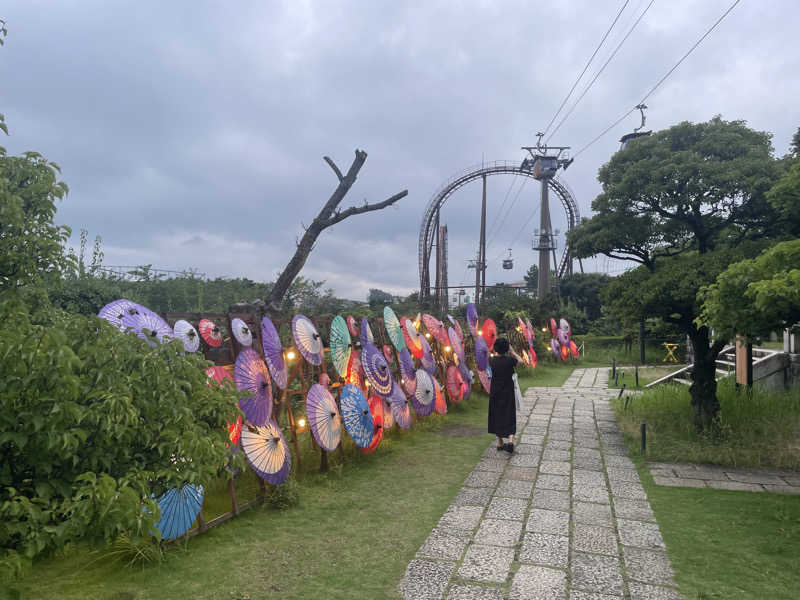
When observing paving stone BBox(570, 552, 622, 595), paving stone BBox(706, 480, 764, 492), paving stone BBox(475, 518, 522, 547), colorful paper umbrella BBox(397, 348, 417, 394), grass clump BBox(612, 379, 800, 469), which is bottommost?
paving stone BBox(475, 518, 522, 547)

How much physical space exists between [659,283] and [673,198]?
3.84 ft

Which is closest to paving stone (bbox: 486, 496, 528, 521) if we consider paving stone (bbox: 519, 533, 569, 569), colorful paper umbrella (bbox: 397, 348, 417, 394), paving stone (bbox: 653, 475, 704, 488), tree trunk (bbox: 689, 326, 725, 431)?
paving stone (bbox: 519, 533, 569, 569)

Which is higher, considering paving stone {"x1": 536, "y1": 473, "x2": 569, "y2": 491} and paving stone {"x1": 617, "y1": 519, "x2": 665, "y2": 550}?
paving stone {"x1": 617, "y1": 519, "x2": 665, "y2": 550}

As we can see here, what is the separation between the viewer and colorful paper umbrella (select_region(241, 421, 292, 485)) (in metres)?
4.03

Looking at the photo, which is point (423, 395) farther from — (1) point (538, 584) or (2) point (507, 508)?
(1) point (538, 584)

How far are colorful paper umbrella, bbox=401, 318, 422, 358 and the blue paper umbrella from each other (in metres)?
2.36

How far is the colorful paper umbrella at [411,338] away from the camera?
25.9 feet

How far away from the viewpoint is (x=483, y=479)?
206 inches

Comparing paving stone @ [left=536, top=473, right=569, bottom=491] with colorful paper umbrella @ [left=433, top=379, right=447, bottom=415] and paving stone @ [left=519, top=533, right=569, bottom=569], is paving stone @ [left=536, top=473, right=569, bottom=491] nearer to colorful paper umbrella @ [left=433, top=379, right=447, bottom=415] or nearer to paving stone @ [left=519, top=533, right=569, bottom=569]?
paving stone @ [left=519, top=533, right=569, bottom=569]

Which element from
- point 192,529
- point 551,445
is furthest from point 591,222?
point 192,529

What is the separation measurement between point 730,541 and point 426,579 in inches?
91.6

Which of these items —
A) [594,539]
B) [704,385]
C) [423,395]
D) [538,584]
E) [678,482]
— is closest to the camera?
[538,584]

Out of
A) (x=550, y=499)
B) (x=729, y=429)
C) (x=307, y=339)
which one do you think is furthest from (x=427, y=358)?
(x=729, y=429)

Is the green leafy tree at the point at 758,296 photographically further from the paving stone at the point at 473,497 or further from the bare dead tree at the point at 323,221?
the bare dead tree at the point at 323,221
